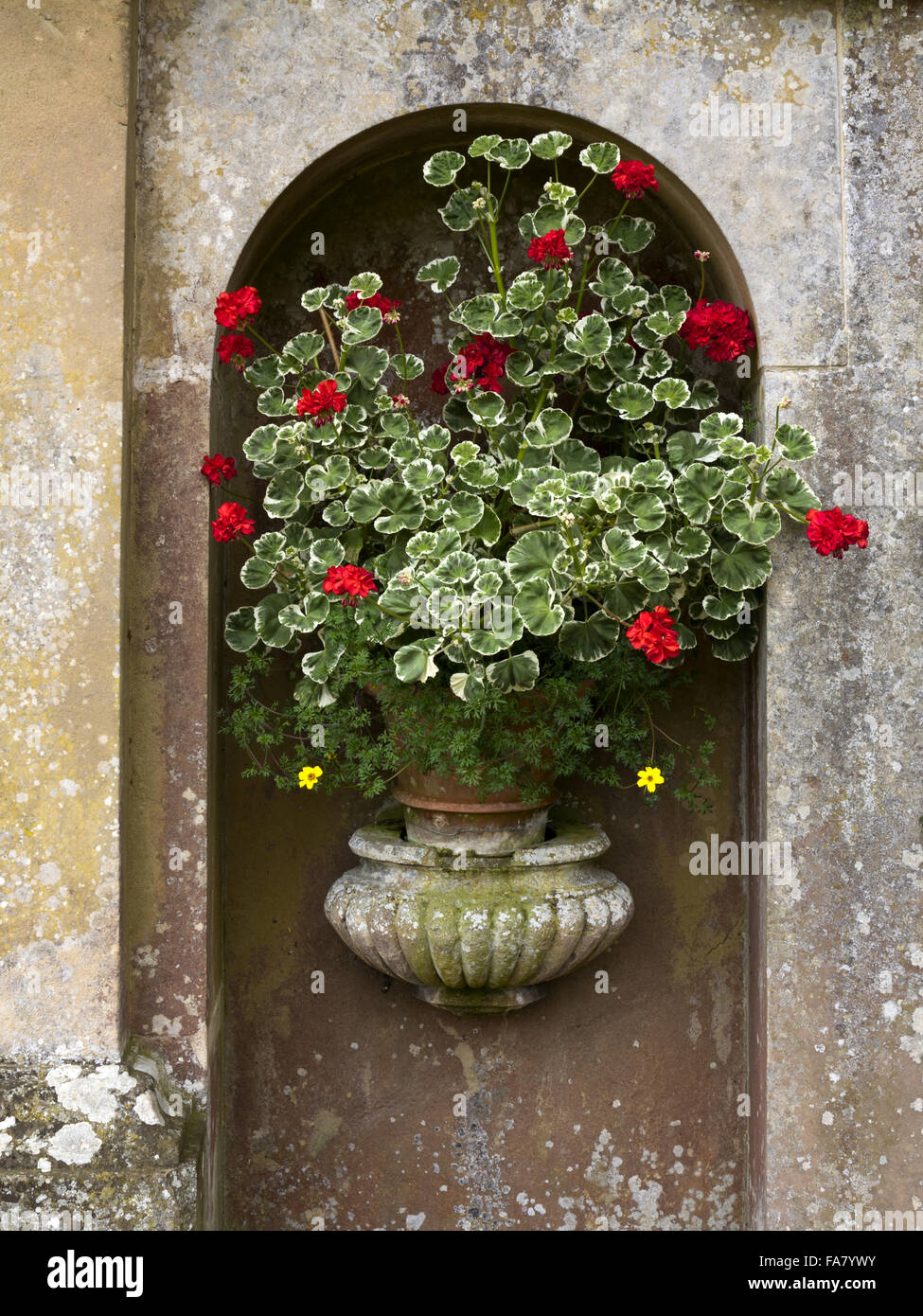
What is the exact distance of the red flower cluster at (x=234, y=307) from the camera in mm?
2361

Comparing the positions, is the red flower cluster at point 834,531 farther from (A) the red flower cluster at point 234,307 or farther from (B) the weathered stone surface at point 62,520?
(B) the weathered stone surface at point 62,520

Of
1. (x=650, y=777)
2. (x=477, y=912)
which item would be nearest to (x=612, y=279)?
(x=650, y=777)

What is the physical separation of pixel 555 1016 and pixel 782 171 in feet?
7.09

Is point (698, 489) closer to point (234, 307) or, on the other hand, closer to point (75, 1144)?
point (234, 307)

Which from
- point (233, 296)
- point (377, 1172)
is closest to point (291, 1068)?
point (377, 1172)

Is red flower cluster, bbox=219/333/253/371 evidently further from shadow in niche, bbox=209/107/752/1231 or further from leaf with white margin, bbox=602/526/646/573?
leaf with white margin, bbox=602/526/646/573

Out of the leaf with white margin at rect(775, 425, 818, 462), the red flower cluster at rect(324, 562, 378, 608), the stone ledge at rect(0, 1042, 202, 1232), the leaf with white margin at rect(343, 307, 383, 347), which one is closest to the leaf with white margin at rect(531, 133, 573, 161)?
the leaf with white margin at rect(343, 307, 383, 347)

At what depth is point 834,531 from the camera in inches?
90.1

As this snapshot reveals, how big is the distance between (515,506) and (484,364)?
33cm

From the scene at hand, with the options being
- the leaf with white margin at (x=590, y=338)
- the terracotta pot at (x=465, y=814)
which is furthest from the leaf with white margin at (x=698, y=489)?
the terracotta pot at (x=465, y=814)

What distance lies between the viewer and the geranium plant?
225 cm

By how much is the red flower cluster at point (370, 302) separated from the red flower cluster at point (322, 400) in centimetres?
23

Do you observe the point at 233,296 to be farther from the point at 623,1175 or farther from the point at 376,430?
the point at 623,1175

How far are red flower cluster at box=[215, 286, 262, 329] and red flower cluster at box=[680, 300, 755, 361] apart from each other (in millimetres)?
978
